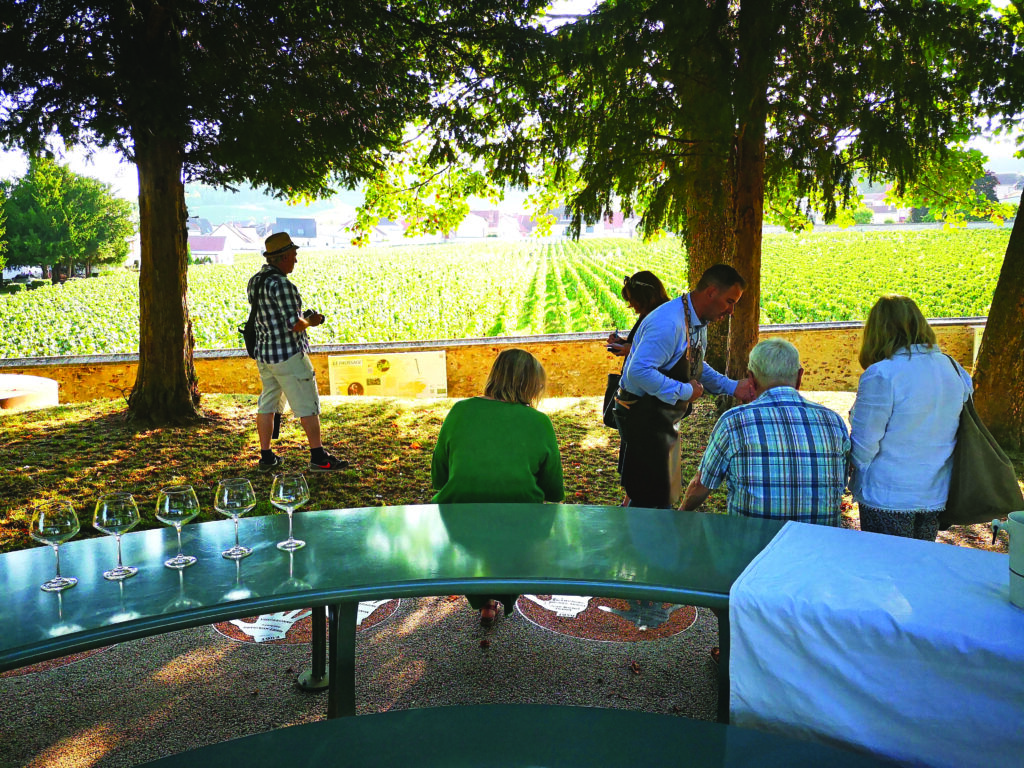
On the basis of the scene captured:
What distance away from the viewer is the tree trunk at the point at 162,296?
7254 mm

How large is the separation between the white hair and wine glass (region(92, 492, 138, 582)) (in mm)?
2135

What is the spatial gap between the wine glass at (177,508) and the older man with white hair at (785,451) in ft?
5.59

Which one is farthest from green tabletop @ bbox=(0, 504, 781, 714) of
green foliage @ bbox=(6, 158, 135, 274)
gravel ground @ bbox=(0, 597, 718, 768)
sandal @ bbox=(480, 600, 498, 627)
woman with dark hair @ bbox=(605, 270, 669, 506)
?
green foliage @ bbox=(6, 158, 135, 274)

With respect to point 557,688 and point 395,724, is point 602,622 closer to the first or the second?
point 557,688

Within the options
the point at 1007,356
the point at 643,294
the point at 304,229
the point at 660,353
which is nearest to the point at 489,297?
the point at 1007,356

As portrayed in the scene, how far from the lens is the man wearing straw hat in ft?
18.2

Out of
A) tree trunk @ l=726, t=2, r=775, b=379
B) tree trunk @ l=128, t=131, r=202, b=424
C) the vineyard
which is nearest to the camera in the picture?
tree trunk @ l=726, t=2, r=775, b=379

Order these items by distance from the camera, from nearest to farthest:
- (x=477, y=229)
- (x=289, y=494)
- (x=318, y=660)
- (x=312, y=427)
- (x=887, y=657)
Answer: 1. (x=887, y=657)
2. (x=289, y=494)
3. (x=318, y=660)
4. (x=312, y=427)
5. (x=477, y=229)

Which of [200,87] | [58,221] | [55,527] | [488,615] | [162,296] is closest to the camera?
[55,527]

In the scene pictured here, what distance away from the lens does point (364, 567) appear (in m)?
2.27

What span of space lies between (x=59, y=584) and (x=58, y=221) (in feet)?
216

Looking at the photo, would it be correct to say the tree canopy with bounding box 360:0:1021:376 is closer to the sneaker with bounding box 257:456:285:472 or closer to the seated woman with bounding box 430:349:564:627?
the seated woman with bounding box 430:349:564:627

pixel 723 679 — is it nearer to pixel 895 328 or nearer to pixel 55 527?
pixel 895 328

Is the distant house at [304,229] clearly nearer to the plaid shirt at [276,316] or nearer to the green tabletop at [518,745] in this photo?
the plaid shirt at [276,316]
